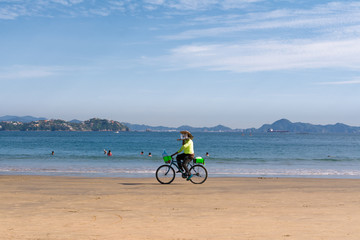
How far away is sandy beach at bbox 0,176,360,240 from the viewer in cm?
885

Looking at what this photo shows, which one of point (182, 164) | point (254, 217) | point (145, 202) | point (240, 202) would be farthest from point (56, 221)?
point (182, 164)

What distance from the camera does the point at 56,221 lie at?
10.0 meters

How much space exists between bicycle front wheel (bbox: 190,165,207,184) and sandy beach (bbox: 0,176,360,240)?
3.61 ft

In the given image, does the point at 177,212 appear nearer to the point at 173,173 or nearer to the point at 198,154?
the point at 173,173

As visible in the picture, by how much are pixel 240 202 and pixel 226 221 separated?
3.28m

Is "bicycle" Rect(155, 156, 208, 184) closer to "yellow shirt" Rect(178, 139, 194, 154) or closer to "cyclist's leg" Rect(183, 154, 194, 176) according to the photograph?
"cyclist's leg" Rect(183, 154, 194, 176)

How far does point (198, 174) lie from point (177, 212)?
24.0 ft

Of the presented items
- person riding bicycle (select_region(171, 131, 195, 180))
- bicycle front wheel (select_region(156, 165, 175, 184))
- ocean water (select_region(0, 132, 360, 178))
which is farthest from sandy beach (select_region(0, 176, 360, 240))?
ocean water (select_region(0, 132, 360, 178))

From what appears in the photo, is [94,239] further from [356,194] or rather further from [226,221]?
[356,194]

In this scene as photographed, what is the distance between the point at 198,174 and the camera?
18594mm

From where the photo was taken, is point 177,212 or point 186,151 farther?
point 186,151

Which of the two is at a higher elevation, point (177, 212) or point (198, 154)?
point (177, 212)

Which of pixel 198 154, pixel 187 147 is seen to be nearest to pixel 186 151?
pixel 187 147

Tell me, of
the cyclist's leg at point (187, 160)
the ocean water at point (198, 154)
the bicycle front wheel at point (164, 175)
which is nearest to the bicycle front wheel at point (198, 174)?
the cyclist's leg at point (187, 160)
